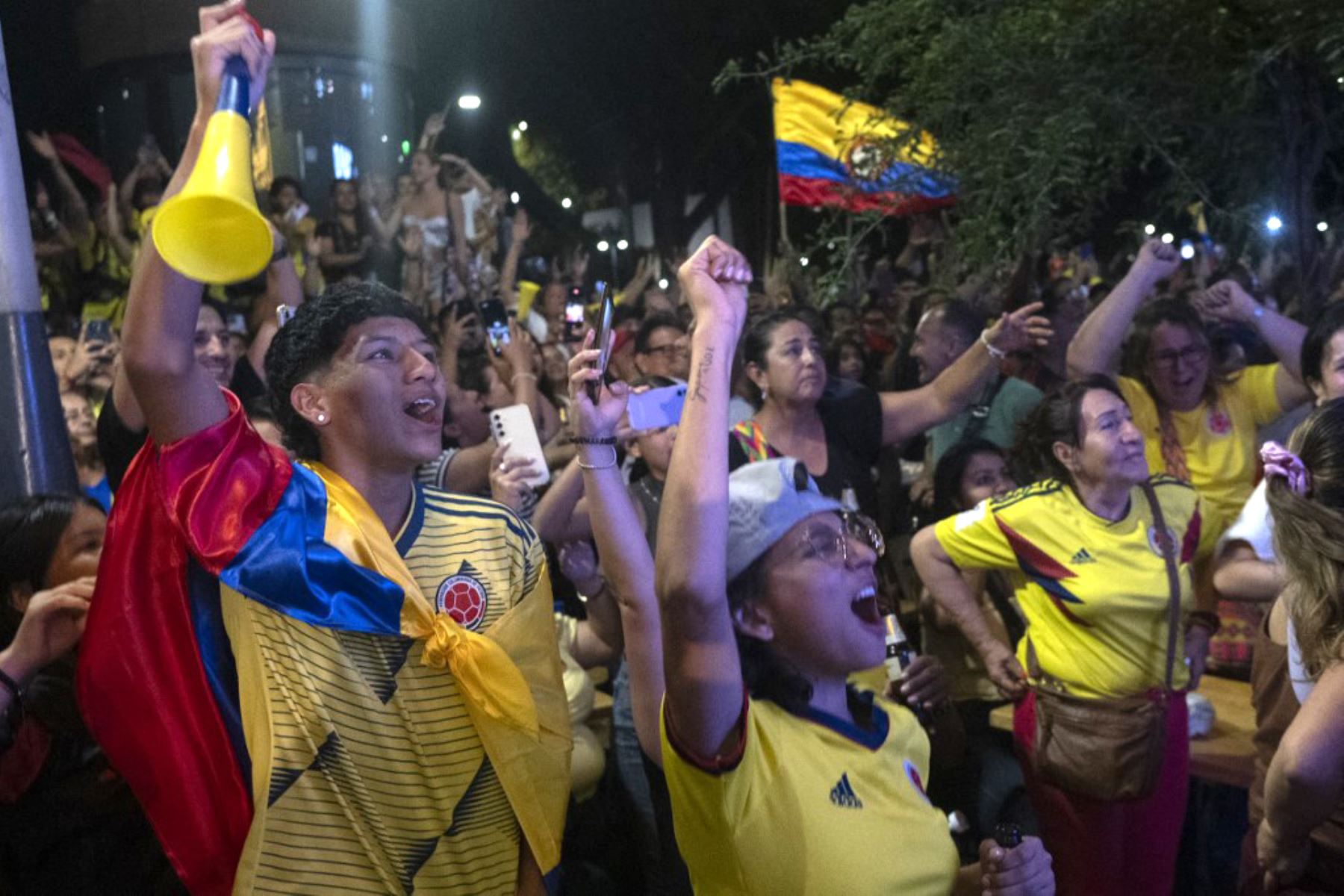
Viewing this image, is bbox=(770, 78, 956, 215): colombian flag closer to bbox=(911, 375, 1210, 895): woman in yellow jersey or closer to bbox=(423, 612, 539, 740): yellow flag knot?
bbox=(911, 375, 1210, 895): woman in yellow jersey

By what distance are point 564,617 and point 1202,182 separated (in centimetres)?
318

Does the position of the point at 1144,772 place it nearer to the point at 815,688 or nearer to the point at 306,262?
the point at 815,688

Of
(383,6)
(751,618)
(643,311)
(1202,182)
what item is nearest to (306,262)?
(643,311)

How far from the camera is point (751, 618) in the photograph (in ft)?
6.95

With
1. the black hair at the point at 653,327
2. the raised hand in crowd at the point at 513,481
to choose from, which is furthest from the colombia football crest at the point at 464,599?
the black hair at the point at 653,327

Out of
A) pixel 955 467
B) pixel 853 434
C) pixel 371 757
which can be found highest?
pixel 371 757

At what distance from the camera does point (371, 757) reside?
2.17 meters

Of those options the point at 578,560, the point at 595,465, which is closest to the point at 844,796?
the point at 595,465

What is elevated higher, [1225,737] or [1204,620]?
[1204,620]

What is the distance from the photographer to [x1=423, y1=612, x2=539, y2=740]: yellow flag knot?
7.18 feet

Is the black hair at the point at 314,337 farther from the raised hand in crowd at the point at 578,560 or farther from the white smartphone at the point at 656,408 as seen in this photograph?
the raised hand in crowd at the point at 578,560

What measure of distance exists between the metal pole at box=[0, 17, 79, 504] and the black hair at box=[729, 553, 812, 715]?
5.58 feet

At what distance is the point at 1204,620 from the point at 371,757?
3.06 m

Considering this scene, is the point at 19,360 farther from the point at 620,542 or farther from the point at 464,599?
the point at 620,542
